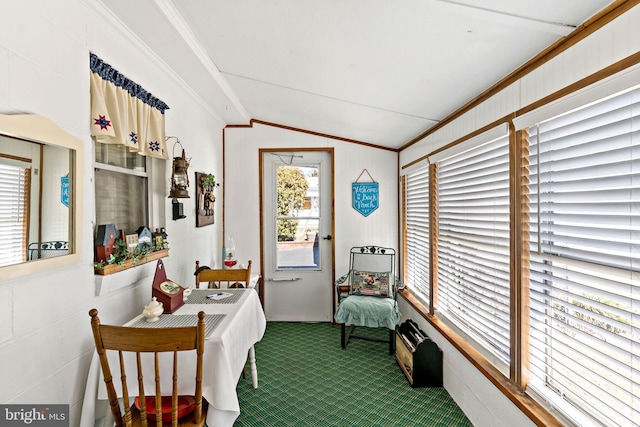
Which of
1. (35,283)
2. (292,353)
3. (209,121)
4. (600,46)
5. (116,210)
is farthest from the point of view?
(209,121)

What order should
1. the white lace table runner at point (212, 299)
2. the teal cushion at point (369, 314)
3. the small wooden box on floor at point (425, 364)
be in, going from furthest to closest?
the teal cushion at point (369, 314), the small wooden box on floor at point (425, 364), the white lace table runner at point (212, 299)

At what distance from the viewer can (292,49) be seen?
2.05 meters

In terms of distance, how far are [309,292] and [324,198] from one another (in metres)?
1.23

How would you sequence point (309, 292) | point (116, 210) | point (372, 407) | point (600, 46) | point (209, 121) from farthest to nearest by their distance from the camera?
point (309, 292), point (209, 121), point (372, 407), point (116, 210), point (600, 46)

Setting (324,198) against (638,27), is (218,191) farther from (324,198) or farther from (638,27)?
(638,27)

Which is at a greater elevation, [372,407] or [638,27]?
[638,27]

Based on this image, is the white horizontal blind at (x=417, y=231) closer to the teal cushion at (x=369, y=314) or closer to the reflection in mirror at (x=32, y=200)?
the teal cushion at (x=369, y=314)

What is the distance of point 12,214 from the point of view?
1289 millimetres

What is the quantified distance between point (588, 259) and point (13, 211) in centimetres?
227

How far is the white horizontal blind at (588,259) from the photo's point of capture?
3.70 feet

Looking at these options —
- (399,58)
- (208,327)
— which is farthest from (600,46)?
(208,327)

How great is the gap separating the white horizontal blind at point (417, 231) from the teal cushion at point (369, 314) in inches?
15.1

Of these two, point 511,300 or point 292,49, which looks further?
point 292,49

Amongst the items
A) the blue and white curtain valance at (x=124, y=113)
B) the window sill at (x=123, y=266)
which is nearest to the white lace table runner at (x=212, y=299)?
the window sill at (x=123, y=266)
